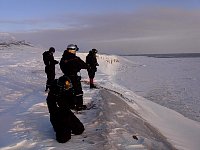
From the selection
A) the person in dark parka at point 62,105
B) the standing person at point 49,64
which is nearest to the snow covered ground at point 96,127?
the person in dark parka at point 62,105

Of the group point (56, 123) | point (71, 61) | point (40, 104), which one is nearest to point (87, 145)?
point (56, 123)

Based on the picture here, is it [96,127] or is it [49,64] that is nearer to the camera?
[96,127]

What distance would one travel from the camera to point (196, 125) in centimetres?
1361

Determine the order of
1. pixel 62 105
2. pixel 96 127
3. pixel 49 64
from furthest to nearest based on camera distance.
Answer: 1. pixel 49 64
2. pixel 96 127
3. pixel 62 105

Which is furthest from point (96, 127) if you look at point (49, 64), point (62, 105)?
point (49, 64)

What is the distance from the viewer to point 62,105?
310 inches

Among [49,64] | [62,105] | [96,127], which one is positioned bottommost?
[96,127]

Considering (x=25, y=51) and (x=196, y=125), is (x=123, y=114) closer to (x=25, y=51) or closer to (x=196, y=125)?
(x=196, y=125)

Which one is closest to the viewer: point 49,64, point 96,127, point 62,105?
point 62,105

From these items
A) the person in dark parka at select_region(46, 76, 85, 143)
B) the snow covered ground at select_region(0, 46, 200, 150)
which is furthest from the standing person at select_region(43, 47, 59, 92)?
the person in dark parka at select_region(46, 76, 85, 143)

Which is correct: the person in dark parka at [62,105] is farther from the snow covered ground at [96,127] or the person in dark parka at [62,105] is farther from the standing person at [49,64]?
the standing person at [49,64]

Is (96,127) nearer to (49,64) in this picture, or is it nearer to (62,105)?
(62,105)

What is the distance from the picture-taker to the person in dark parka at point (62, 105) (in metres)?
7.77

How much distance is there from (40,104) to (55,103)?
3.94 metres
